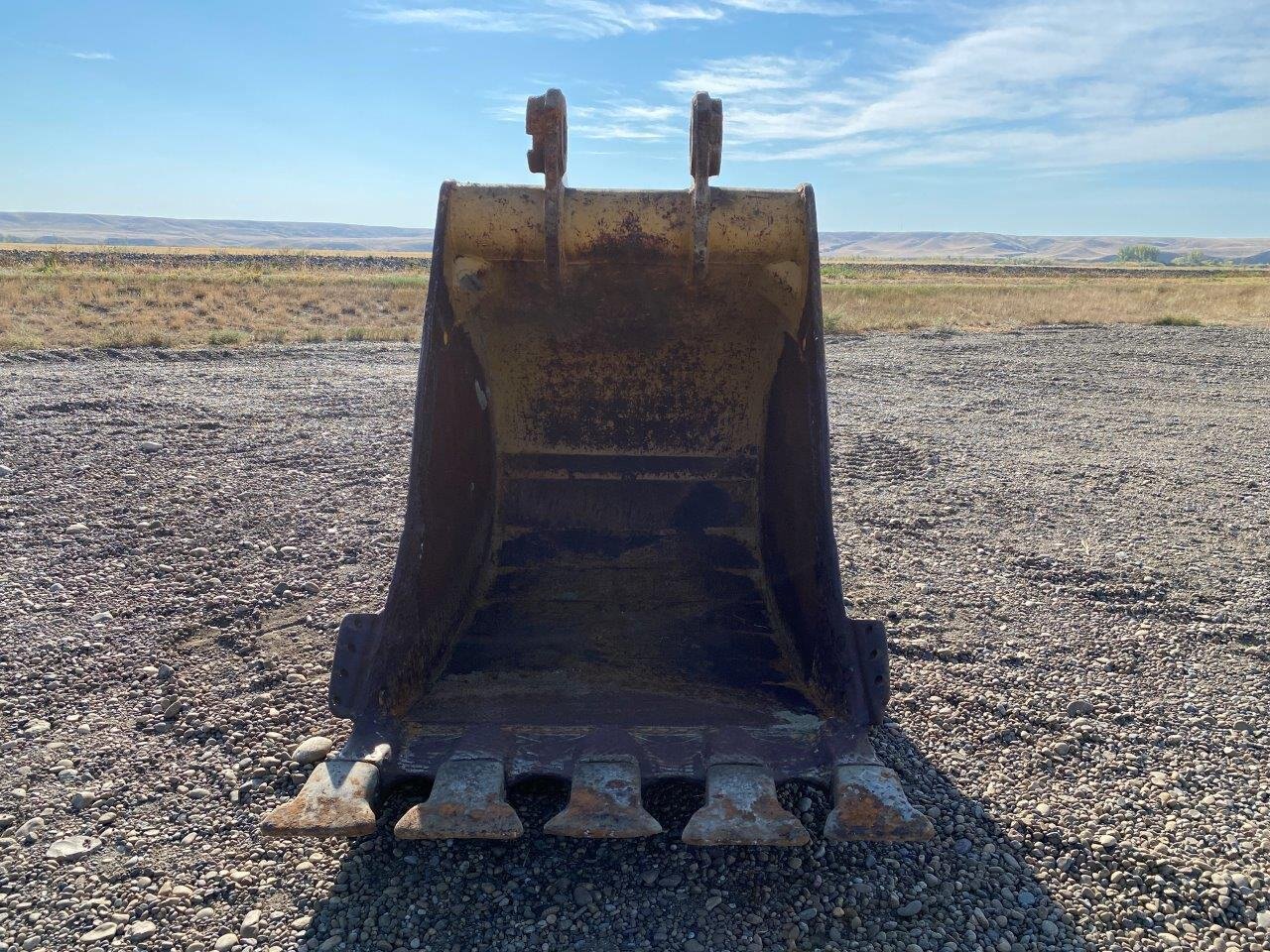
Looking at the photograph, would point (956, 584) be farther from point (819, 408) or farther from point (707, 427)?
point (819, 408)

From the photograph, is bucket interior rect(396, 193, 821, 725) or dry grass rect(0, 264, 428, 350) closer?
bucket interior rect(396, 193, 821, 725)

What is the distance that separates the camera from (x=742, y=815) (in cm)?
199

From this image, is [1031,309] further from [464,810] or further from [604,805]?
[464,810]

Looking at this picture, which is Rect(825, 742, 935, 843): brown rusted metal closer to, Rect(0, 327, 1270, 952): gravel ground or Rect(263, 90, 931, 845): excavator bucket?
Rect(263, 90, 931, 845): excavator bucket

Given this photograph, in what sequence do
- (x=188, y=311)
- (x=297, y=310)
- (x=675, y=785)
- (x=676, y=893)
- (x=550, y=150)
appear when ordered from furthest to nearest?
(x=297, y=310)
(x=188, y=311)
(x=550, y=150)
(x=675, y=785)
(x=676, y=893)

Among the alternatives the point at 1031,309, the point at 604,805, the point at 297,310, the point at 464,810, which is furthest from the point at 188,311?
the point at 1031,309

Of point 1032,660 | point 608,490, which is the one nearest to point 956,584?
point 1032,660

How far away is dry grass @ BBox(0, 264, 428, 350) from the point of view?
40.6 ft

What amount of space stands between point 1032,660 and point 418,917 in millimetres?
2502

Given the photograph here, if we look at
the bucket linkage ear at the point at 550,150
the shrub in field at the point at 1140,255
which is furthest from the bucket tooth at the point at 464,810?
the shrub in field at the point at 1140,255

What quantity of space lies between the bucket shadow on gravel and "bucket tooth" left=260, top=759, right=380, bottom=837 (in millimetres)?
220

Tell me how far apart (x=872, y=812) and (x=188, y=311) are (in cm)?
1718

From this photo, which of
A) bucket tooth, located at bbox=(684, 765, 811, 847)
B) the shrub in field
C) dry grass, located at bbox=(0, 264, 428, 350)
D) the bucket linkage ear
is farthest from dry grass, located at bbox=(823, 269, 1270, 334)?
the shrub in field

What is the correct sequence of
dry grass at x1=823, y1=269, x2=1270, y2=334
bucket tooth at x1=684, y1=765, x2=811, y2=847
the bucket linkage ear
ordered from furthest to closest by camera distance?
1. dry grass at x1=823, y1=269, x2=1270, y2=334
2. the bucket linkage ear
3. bucket tooth at x1=684, y1=765, x2=811, y2=847
